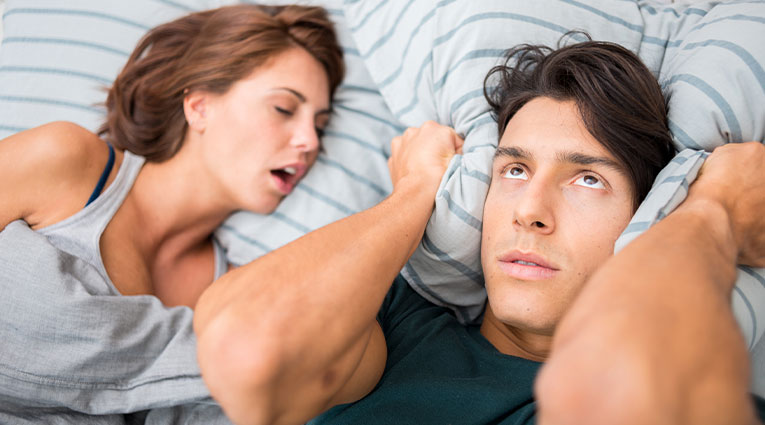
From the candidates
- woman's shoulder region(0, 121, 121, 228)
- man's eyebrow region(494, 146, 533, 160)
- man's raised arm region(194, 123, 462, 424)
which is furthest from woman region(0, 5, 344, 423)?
man's eyebrow region(494, 146, 533, 160)

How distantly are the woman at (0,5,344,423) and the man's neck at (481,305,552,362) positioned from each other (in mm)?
679

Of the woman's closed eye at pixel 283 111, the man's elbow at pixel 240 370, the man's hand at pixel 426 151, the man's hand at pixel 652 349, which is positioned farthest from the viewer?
the woman's closed eye at pixel 283 111

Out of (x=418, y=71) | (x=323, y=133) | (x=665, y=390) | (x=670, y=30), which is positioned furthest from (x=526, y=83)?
(x=665, y=390)

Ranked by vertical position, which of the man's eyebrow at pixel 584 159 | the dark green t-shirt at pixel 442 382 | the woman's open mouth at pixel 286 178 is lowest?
the dark green t-shirt at pixel 442 382

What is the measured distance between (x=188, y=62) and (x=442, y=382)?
118 centimetres

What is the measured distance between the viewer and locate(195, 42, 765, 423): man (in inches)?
31.5

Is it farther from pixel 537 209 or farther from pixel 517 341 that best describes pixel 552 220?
pixel 517 341

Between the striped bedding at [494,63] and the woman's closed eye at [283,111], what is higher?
the striped bedding at [494,63]

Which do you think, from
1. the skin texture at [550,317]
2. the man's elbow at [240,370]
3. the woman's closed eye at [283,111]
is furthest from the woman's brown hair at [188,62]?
the man's elbow at [240,370]

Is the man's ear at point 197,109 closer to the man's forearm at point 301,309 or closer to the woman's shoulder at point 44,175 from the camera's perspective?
the woman's shoulder at point 44,175

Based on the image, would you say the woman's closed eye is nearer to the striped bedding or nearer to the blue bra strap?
the striped bedding

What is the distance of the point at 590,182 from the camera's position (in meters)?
1.08

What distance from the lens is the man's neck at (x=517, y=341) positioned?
3.90ft

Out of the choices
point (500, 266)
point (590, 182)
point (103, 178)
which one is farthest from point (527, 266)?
point (103, 178)
